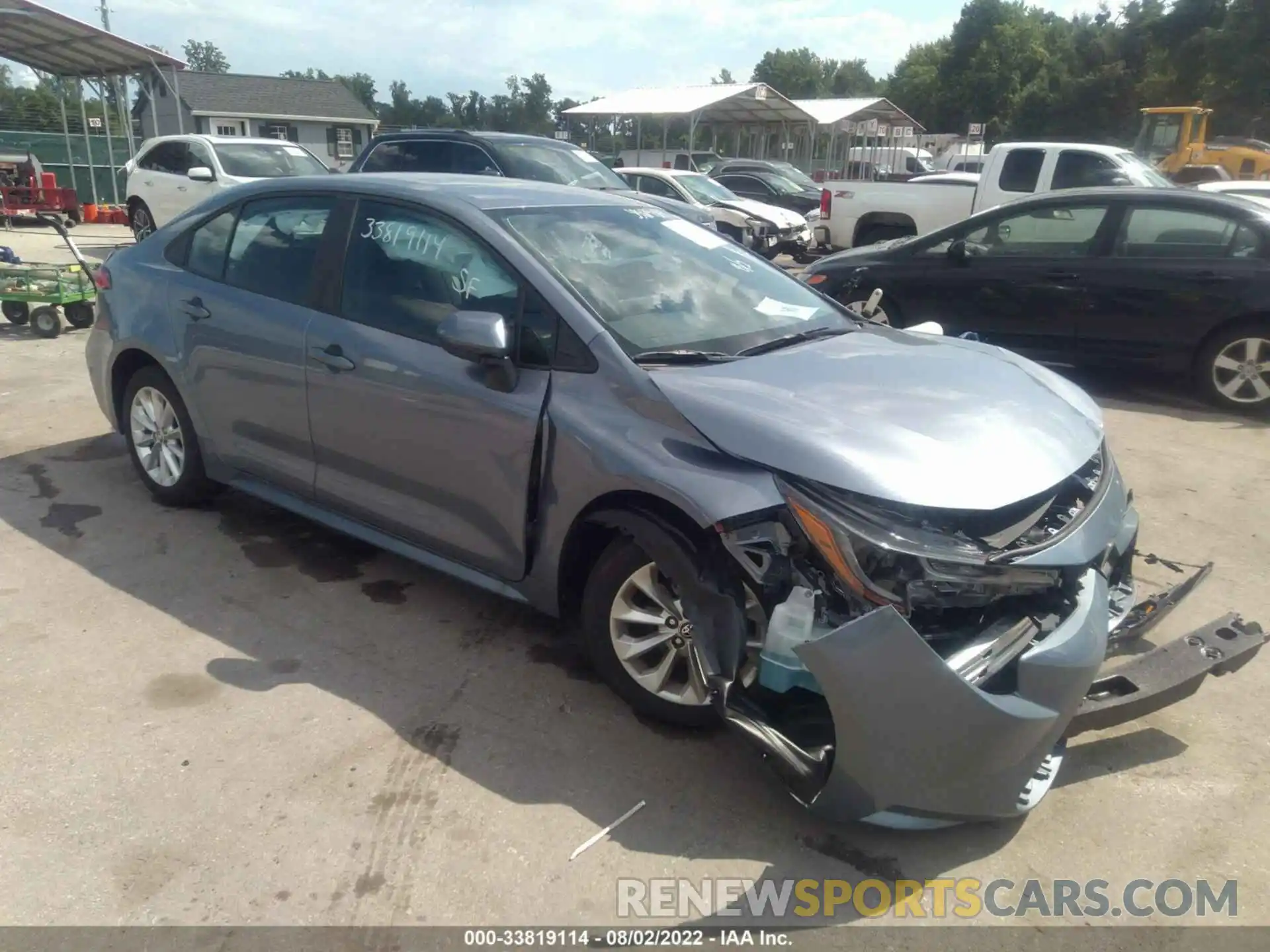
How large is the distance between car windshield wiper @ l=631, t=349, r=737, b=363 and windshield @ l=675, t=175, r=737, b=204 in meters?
13.0

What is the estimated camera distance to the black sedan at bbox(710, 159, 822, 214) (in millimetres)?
21031

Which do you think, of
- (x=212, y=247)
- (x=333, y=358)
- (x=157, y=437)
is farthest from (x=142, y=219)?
(x=333, y=358)

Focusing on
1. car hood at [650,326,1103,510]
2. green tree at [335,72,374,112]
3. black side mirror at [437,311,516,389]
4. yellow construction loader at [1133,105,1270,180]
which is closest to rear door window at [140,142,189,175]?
black side mirror at [437,311,516,389]

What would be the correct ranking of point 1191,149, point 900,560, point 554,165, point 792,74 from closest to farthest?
1. point 900,560
2. point 554,165
3. point 1191,149
4. point 792,74

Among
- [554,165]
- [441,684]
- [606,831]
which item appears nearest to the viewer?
[606,831]

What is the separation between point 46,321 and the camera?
9391 millimetres

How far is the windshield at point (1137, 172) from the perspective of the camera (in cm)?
1248

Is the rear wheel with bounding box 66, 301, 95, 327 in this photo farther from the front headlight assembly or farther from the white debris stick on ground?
the front headlight assembly

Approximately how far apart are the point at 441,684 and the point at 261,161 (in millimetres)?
13164

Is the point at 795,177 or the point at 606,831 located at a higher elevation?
the point at 795,177

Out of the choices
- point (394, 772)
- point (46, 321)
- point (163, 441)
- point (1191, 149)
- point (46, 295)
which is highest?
point (1191, 149)

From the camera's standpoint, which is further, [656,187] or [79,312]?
[656,187]

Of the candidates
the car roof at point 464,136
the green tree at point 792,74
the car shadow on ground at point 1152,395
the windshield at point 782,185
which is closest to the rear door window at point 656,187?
the car roof at point 464,136

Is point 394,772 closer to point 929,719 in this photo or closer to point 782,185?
point 929,719
